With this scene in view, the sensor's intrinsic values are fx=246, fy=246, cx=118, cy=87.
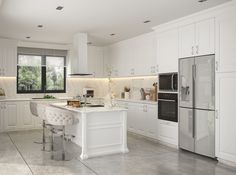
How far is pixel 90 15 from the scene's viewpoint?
4.88 m

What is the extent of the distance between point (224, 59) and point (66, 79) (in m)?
5.40

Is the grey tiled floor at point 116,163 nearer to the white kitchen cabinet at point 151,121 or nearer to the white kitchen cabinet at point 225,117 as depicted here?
the white kitchen cabinet at point 225,117

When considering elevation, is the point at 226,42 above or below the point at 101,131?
above

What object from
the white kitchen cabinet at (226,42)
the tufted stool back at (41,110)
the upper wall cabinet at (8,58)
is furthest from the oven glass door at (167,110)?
the upper wall cabinet at (8,58)

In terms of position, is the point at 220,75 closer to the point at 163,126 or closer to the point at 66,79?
the point at 163,126

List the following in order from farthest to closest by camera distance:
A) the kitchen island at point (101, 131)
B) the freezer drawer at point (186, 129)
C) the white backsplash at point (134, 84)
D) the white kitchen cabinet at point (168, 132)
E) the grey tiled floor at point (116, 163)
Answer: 1. the white backsplash at point (134, 84)
2. the white kitchen cabinet at point (168, 132)
3. the freezer drawer at point (186, 129)
4. the kitchen island at point (101, 131)
5. the grey tiled floor at point (116, 163)

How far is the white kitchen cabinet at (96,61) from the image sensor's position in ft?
27.4

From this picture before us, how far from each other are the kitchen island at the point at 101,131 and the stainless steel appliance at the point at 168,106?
1090 millimetres

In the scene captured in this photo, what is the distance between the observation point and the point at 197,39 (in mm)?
4766

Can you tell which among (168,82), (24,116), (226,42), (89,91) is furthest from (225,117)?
(24,116)

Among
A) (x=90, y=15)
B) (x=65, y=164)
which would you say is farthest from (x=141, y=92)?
(x=65, y=164)

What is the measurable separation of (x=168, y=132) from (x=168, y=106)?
0.58m

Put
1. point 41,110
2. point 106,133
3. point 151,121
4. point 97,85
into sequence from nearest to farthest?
point 106,133 < point 41,110 < point 151,121 < point 97,85

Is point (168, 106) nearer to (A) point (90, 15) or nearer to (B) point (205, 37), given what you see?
(B) point (205, 37)
